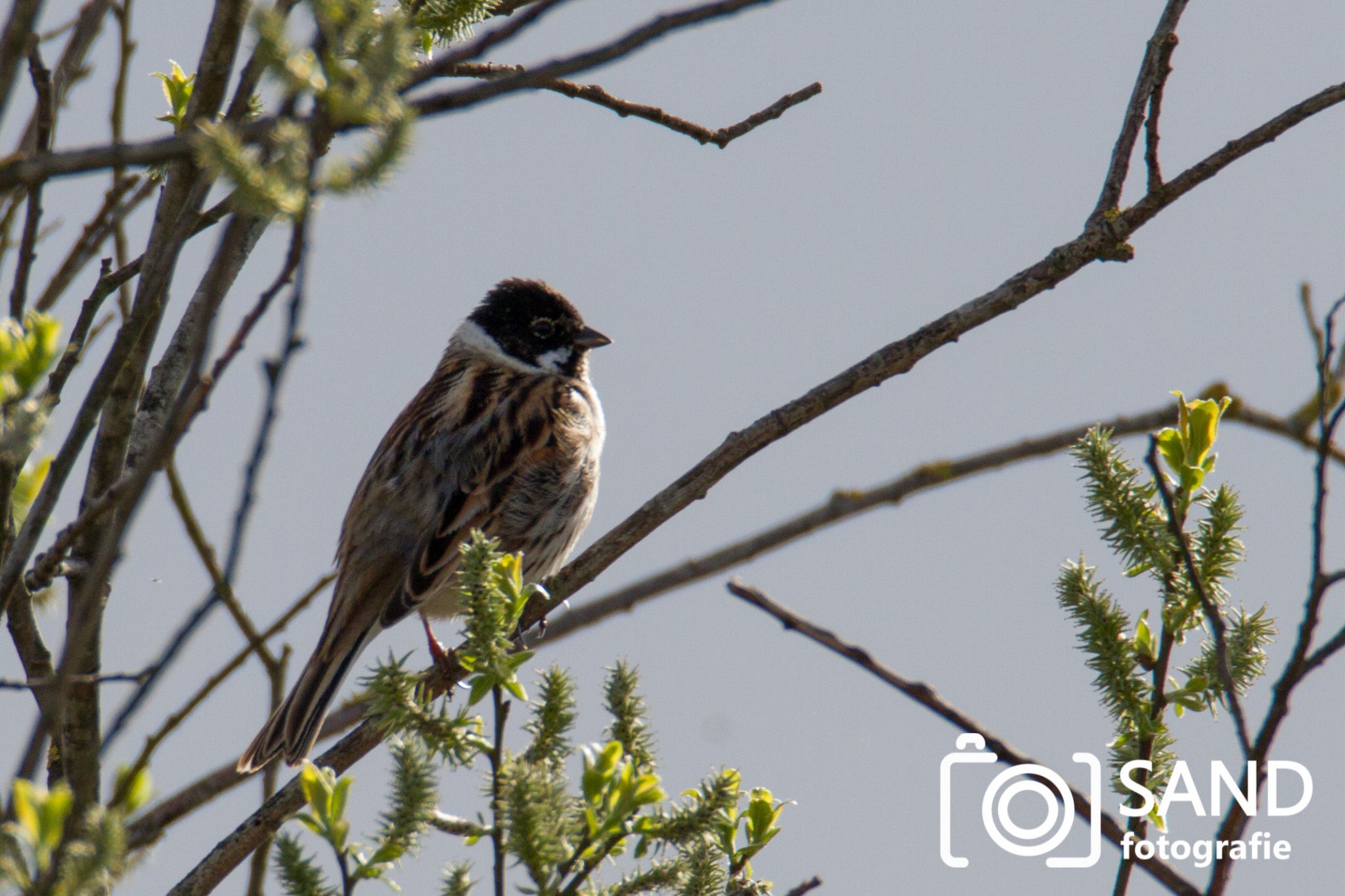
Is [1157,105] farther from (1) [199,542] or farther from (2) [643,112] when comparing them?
(1) [199,542]

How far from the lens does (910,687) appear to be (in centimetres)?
237

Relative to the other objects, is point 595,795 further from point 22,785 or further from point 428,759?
point 22,785

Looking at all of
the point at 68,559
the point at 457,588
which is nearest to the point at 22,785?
the point at 457,588

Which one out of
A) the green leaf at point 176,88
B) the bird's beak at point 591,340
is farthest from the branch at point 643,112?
the bird's beak at point 591,340

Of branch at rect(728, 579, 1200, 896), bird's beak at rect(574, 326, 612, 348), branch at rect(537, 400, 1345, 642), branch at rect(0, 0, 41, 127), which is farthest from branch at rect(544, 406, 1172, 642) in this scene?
bird's beak at rect(574, 326, 612, 348)

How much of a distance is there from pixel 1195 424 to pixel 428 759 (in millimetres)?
1543

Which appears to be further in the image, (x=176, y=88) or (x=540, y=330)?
(x=540, y=330)

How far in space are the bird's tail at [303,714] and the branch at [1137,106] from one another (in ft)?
8.81

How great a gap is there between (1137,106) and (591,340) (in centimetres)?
383

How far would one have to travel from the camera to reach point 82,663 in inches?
140

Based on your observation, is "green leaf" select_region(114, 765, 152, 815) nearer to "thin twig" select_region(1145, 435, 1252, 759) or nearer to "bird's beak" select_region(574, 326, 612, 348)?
"thin twig" select_region(1145, 435, 1252, 759)

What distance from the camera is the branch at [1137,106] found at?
3270mm

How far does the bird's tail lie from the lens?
4.40m

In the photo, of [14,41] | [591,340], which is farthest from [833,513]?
[591,340]
